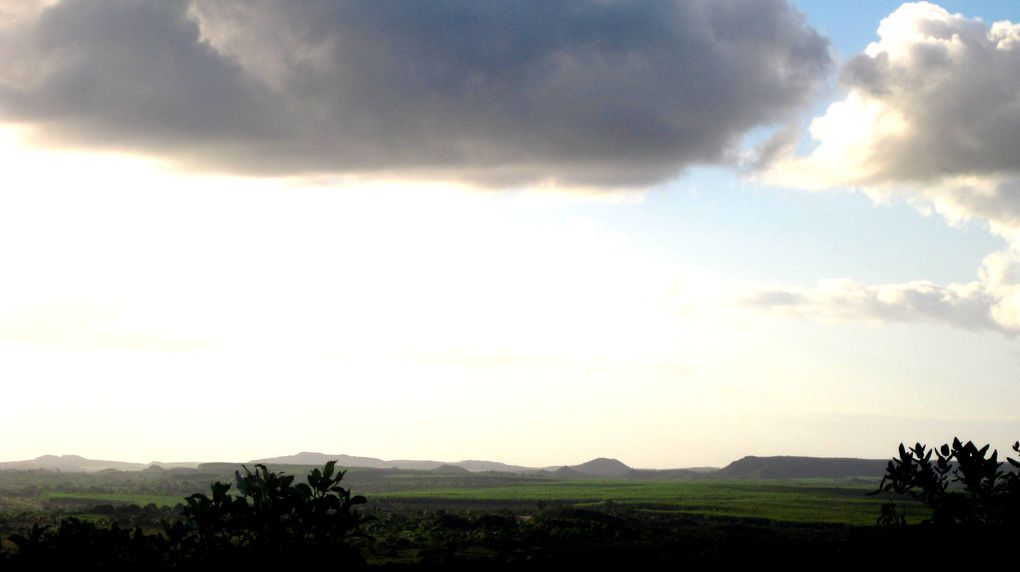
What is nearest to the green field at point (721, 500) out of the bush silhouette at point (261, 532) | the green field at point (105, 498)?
the green field at point (105, 498)

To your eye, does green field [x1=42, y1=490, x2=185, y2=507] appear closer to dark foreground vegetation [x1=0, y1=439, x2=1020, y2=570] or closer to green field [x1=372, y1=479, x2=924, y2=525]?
green field [x1=372, y1=479, x2=924, y2=525]

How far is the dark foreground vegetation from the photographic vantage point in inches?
2159

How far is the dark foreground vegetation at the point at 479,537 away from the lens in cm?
5484

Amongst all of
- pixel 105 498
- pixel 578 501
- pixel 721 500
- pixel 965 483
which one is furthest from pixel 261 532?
pixel 721 500

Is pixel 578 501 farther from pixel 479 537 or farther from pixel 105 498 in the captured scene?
pixel 479 537

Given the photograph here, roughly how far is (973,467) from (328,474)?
33528 mm

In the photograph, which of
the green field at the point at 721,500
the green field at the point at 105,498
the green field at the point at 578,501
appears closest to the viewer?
the green field at the point at 578,501

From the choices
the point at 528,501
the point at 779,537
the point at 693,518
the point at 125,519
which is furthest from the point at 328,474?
the point at 528,501

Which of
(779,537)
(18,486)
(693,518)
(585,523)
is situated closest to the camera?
(779,537)

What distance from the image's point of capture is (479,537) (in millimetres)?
90562

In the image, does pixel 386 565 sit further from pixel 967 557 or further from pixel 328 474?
pixel 967 557

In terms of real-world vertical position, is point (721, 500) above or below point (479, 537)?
above

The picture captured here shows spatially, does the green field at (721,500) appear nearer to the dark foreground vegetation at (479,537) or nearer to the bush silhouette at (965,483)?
the dark foreground vegetation at (479,537)

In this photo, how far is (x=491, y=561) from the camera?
2746 inches
